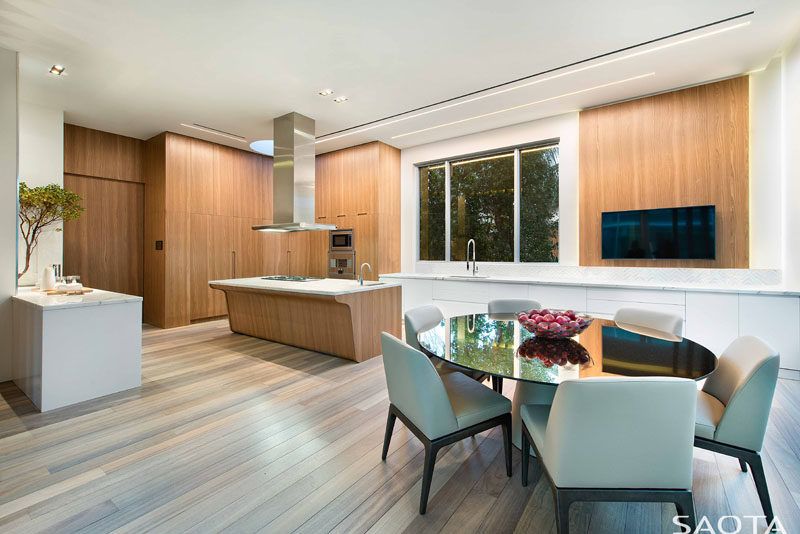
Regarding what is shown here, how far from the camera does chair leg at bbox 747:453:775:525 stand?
1417 millimetres

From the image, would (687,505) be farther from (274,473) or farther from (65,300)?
(65,300)

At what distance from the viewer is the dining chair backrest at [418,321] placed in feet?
7.59

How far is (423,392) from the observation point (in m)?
1.55

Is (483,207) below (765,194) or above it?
above

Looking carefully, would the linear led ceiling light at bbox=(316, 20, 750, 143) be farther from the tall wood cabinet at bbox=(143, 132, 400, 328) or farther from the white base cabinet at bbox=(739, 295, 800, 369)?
the white base cabinet at bbox=(739, 295, 800, 369)

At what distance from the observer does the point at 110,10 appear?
2.67 meters

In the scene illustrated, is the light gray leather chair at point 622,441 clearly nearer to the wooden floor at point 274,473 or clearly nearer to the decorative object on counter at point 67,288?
the wooden floor at point 274,473

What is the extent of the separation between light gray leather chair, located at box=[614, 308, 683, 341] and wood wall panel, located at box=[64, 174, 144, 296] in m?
6.53

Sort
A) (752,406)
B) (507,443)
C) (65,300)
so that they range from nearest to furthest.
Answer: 1. (752,406)
2. (507,443)
3. (65,300)

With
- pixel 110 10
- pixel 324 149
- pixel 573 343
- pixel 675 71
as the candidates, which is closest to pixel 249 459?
pixel 573 343

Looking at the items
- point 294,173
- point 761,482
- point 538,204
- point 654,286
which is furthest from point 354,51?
point 761,482

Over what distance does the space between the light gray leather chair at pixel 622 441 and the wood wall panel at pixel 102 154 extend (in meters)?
6.56

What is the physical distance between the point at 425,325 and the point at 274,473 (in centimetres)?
122

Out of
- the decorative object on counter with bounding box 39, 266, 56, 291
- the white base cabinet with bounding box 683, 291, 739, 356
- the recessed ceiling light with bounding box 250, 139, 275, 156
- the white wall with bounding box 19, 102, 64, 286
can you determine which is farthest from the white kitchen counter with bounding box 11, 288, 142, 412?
the white base cabinet with bounding box 683, 291, 739, 356
